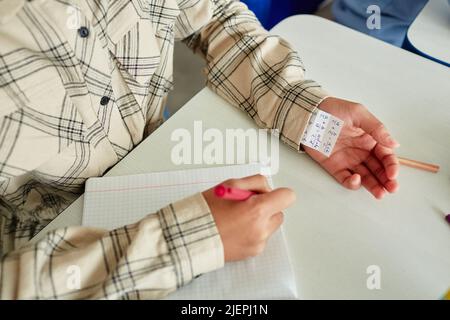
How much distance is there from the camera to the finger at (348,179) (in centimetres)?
62

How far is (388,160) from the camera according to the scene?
0.64m

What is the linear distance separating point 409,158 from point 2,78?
609mm

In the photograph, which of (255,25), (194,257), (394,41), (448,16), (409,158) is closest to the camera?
(194,257)

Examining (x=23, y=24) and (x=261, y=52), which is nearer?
(x=23, y=24)

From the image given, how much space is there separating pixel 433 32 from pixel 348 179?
474 millimetres

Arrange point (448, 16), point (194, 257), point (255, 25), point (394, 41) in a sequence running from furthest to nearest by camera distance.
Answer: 1. point (394, 41)
2. point (448, 16)
3. point (255, 25)
4. point (194, 257)

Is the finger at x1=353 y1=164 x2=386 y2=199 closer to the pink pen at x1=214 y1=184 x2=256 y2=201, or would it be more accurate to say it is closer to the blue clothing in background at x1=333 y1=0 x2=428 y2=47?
the pink pen at x1=214 y1=184 x2=256 y2=201

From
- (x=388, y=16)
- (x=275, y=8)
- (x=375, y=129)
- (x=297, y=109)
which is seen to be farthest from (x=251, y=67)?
(x=275, y=8)

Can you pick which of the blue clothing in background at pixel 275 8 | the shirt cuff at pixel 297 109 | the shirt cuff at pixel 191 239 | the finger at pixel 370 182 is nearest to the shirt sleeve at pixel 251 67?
the shirt cuff at pixel 297 109

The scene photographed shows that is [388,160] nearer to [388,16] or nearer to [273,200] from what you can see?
[273,200]

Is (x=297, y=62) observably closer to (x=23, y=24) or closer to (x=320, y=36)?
(x=320, y=36)

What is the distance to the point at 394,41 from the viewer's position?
126cm

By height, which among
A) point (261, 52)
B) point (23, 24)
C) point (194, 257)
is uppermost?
point (23, 24)
